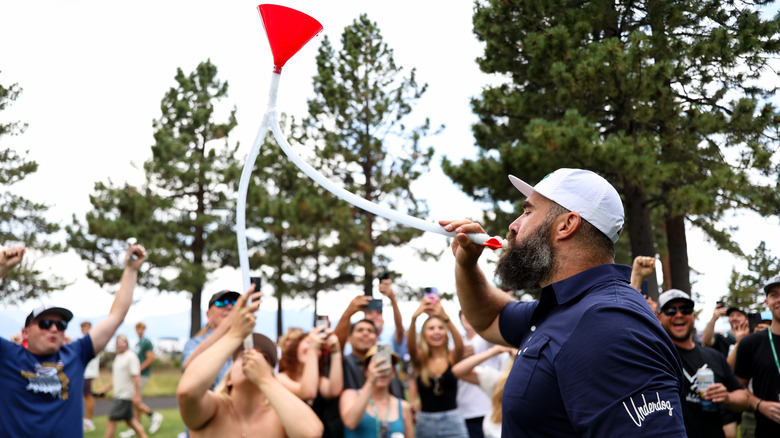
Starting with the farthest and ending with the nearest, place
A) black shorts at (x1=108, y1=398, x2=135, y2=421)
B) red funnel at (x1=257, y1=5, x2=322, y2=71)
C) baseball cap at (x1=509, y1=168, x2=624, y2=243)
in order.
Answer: black shorts at (x1=108, y1=398, x2=135, y2=421), red funnel at (x1=257, y1=5, x2=322, y2=71), baseball cap at (x1=509, y1=168, x2=624, y2=243)

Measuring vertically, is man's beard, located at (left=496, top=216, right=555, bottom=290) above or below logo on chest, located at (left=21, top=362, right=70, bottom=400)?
above

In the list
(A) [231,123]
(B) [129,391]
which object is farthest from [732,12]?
(A) [231,123]

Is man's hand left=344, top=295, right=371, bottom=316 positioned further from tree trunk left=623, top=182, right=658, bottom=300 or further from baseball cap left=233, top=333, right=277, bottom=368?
tree trunk left=623, top=182, right=658, bottom=300

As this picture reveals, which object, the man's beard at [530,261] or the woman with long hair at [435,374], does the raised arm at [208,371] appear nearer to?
the man's beard at [530,261]

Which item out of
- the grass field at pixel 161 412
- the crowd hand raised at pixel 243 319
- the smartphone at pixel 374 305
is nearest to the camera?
the crowd hand raised at pixel 243 319

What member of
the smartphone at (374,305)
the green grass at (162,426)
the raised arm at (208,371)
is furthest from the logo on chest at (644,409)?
the green grass at (162,426)

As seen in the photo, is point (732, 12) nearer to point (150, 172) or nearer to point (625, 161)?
point (625, 161)

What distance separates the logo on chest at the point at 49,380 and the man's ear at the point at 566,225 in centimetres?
391

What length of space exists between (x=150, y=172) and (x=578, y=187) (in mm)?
31218

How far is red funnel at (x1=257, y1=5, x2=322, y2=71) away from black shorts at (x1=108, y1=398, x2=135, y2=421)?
9394mm

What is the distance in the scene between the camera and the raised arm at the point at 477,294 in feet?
9.71

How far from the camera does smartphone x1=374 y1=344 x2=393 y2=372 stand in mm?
5184

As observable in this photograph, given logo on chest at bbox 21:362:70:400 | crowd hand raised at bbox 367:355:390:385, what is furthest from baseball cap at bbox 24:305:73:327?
crowd hand raised at bbox 367:355:390:385

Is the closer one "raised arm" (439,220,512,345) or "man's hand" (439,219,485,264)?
"man's hand" (439,219,485,264)
